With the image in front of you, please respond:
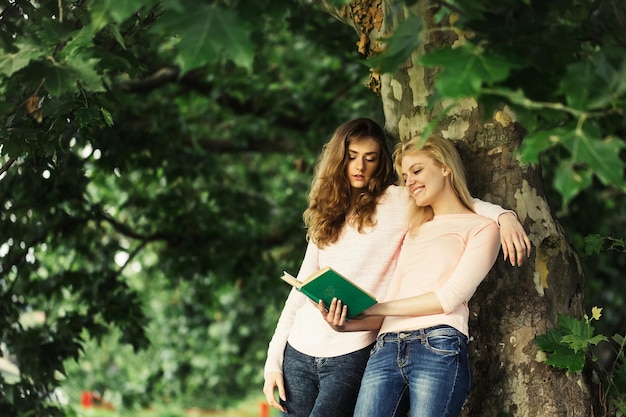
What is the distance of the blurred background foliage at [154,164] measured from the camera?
2598 mm

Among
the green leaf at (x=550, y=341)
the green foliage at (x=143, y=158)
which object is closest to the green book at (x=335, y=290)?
the green leaf at (x=550, y=341)

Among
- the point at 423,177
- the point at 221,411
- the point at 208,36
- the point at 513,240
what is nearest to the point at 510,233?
the point at 513,240

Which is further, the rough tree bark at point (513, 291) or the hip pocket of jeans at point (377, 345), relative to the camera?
the rough tree bark at point (513, 291)

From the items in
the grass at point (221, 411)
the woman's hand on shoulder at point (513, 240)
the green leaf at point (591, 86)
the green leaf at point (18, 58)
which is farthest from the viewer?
the grass at point (221, 411)

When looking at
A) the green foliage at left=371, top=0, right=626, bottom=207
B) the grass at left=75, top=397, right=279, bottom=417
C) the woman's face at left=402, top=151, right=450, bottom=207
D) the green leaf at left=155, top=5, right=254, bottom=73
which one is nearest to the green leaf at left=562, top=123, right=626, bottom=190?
the green foliage at left=371, top=0, right=626, bottom=207

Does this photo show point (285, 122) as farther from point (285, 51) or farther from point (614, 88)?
point (614, 88)

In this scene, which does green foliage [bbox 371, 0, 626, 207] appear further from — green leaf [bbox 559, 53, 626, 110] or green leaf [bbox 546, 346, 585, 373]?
green leaf [bbox 546, 346, 585, 373]

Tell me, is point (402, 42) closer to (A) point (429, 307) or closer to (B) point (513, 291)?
(A) point (429, 307)

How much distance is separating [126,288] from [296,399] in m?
3.11

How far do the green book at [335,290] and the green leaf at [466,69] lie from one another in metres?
0.97

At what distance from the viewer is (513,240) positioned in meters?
3.11

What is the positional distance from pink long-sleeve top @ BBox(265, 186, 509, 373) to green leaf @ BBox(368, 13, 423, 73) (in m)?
1.10

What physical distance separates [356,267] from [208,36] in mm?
1504

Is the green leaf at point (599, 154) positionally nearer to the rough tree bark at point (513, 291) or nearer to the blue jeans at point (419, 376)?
the blue jeans at point (419, 376)
